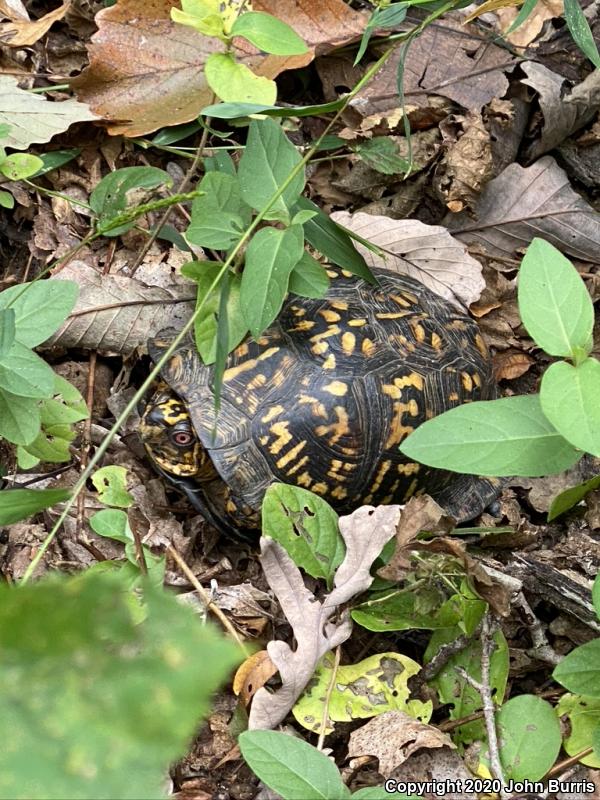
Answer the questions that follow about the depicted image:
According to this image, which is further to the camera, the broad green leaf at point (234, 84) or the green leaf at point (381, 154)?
the green leaf at point (381, 154)

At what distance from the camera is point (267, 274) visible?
5.52 ft

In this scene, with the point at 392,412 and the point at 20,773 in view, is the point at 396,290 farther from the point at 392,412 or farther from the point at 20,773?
the point at 20,773

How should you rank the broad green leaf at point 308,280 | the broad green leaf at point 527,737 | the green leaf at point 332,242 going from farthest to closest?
the green leaf at point 332,242, the broad green leaf at point 308,280, the broad green leaf at point 527,737

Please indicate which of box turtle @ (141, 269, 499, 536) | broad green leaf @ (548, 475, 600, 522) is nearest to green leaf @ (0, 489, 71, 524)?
box turtle @ (141, 269, 499, 536)

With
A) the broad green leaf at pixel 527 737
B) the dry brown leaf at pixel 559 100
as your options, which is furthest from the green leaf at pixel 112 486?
the dry brown leaf at pixel 559 100

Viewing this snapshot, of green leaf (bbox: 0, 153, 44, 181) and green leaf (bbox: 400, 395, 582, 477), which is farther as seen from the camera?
green leaf (bbox: 0, 153, 44, 181)

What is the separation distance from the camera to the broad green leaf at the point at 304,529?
1.90 metres

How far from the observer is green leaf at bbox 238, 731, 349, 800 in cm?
134

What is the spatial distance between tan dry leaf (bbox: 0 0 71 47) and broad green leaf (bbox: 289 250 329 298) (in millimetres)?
1478

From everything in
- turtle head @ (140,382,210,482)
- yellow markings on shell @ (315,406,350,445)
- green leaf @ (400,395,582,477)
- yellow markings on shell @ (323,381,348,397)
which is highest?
green leaf @ (400,395,582,477)

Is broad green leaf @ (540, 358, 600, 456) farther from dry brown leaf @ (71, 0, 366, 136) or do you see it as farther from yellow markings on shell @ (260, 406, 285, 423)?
dry brown leaf @ (71, 0, 366, 136)

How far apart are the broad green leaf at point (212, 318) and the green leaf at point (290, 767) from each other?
89 centimetres

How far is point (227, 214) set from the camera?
6.08 ft

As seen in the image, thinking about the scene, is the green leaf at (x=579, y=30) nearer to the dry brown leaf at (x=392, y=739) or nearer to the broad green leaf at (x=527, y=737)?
the broad green leaf at (x=527, y=737)
